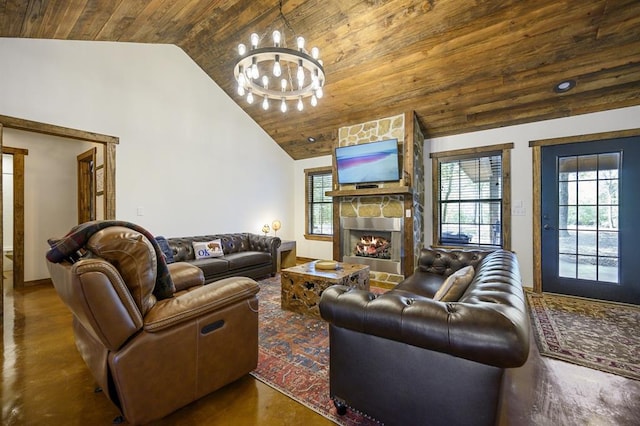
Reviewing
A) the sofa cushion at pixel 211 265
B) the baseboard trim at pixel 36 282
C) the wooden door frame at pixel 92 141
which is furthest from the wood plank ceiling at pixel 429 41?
the baseboard trim at pixel 36 282

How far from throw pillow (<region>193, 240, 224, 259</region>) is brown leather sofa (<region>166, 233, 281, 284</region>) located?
0.07m

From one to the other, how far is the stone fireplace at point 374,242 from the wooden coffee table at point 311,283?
129 centimetres

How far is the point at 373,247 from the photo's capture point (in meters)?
4.73

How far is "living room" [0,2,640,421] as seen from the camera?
332cm

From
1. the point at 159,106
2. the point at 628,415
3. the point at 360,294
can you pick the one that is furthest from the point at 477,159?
the point at 159,106

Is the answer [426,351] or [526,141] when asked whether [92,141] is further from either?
[526,141]

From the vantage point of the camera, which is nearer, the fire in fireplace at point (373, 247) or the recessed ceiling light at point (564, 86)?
the recessed ceiling light at point (564, 86)

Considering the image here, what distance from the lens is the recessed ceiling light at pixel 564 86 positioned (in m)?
3.26

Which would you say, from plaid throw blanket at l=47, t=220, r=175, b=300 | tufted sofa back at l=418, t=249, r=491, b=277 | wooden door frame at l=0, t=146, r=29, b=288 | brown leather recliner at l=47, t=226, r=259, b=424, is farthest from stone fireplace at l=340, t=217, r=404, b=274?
wooden door frame at l=0, t=146, r=29, b=288

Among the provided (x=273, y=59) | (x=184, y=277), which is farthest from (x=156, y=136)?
(x=184, y=277)

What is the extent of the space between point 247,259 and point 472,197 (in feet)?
12.4

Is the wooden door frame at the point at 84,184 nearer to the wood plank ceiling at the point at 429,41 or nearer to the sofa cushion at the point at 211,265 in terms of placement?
the wood plank ceiling at the point at 429,41

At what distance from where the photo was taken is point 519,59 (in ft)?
10.3

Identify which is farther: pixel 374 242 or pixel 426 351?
pixel 374 242
